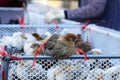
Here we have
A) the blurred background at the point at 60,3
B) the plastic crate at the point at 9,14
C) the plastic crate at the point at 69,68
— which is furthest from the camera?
the blurred background at the point at 60,3

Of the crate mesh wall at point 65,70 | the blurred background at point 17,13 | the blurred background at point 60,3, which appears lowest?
the blurred background at point 60,3

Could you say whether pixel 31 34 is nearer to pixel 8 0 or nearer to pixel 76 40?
pixel 76 40

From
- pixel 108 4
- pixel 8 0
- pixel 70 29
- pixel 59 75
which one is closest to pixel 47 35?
pixel 70 29

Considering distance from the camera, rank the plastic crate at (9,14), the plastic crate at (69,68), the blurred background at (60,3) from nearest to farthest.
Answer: the plastic crate at (69,68) → the plastic crate at (9,14) → the blurred background at (60,3)

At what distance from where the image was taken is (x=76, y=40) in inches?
83.6

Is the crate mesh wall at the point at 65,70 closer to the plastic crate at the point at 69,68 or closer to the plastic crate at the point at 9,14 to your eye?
the plastic crate at the point at 69,68

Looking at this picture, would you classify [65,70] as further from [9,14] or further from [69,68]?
[9,14]

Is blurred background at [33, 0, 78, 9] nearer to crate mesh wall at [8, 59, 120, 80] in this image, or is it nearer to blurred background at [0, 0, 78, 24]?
blurred background at [0, 0, 78, 24]

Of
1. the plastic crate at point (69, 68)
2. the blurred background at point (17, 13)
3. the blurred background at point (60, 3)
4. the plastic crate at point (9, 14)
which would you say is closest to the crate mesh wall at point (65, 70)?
the plastic crate at point (69, 68)

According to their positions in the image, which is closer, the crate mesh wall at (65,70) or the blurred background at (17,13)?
the crate mesh wall at (65,70)

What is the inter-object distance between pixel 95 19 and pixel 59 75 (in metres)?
1.64

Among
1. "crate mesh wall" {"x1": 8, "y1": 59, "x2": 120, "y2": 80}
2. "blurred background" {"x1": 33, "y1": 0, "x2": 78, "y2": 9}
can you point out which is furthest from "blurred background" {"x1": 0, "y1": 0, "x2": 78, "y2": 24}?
"blurred background" {"x1": 33, "y1": 0, "x2": 78, "y2": 9}

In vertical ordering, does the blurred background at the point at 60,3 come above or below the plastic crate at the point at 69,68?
below

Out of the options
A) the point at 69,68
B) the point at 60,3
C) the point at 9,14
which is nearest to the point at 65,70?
the point at 69,68
